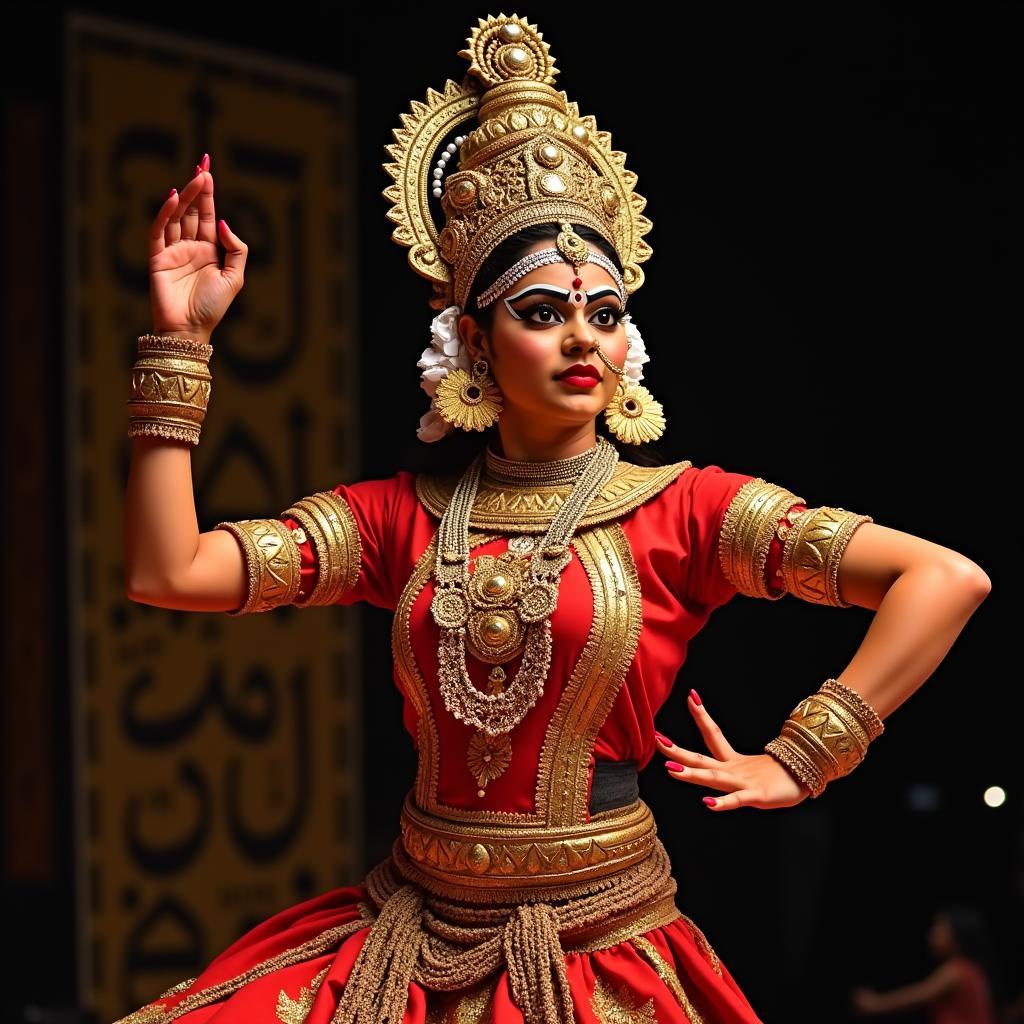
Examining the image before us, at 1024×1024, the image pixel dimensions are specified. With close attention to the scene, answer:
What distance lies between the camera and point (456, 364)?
8.46 feet

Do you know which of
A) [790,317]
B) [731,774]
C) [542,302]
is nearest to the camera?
[731,774]

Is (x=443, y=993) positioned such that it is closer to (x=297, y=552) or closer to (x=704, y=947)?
(x=704, y=947)

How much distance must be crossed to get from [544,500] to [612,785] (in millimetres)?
424

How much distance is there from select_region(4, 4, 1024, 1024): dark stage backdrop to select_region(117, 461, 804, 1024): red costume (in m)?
1.85

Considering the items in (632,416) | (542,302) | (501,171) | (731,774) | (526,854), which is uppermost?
(501,171)

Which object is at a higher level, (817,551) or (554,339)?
(554,339)

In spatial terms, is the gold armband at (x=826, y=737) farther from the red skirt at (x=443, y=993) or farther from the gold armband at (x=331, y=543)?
the gold armband at (x=331, y=543)

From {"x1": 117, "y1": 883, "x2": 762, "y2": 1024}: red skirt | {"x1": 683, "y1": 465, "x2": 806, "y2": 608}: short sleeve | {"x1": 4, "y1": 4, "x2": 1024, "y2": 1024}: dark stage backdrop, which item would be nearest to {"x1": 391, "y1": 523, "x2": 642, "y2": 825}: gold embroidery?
{"x1": 683, "y1": 465, "x2": 806, "y2": 608}: short sleeve

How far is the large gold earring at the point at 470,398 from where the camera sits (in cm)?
252

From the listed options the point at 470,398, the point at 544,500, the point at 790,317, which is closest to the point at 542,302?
the point at 470,398

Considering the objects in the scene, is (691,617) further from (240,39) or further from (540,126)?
(240,39)

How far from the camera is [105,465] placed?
4477 mm

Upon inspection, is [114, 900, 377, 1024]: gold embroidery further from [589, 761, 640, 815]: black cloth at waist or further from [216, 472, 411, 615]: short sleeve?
[216, 472, 411, 615]: short sleeve

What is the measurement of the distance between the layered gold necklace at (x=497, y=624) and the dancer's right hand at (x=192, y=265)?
48cm
